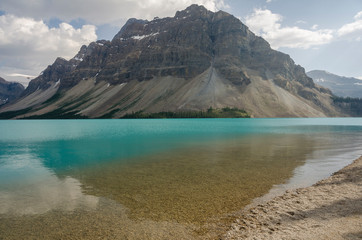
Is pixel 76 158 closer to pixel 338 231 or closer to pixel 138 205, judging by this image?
pixel 138 205

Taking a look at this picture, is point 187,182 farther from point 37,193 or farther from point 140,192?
point 37,193

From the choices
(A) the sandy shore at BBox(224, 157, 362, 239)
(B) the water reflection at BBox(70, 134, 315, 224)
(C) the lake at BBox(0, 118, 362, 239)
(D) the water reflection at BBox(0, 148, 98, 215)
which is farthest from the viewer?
(D) the water reflection at BBox(0, 148, 98, 215)

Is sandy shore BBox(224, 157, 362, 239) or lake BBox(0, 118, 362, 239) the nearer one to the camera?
sandy shore BBox(224, 157, 362, 239)

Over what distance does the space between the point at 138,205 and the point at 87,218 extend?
3.71m

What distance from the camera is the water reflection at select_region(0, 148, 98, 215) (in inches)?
703

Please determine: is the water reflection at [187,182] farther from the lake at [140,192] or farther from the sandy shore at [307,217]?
the sandy shore at [307,217]

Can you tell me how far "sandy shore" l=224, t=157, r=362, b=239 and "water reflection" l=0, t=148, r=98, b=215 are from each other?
11393 mm

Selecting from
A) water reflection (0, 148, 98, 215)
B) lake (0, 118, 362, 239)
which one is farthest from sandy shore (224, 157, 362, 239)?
water reflection (0, 148, 98, 215)

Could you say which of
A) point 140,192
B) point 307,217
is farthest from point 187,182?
point 307,217

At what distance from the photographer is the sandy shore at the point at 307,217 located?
40.5ft

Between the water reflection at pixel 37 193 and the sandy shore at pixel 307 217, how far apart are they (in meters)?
11.4

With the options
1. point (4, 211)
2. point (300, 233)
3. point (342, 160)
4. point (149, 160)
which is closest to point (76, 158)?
point (149, 160)

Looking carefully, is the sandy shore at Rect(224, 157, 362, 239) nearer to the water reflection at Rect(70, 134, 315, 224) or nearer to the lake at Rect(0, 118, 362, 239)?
the lake at Rect(0, 118, 362, 239)

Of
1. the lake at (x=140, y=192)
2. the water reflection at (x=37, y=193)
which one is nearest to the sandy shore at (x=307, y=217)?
the lake at (x=140, y=192)
